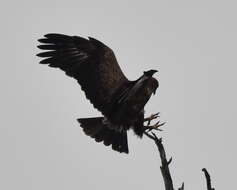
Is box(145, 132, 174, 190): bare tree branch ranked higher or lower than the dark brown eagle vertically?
lower

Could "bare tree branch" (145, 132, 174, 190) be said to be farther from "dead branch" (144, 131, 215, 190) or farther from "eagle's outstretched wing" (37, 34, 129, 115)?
"eagle's outstretched wing" (37, 34, 129, 115)

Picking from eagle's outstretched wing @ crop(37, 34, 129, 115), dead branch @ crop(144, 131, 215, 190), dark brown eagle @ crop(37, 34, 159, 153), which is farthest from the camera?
eagle's outstretched wing @ crop(37, 34, 129, 115)

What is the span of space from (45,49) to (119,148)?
2428mm

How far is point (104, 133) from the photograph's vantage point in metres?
10.1

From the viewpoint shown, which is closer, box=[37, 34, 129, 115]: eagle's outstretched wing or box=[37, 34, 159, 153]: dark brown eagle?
box=[37, 34, 159, 153]: dark brown eagle

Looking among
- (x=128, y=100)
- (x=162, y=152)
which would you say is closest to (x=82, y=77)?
(x=128, y=100)

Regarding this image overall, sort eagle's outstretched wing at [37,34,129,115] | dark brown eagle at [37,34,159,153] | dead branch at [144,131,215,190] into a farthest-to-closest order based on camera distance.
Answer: eagle's outstretched wing at [37,34,129,115]
dark brown eagle at [37,34,159,153]
dead branch at [144,131,215,190]

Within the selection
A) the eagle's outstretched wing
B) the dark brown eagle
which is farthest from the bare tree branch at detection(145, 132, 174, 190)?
the eagle's outstretched wing

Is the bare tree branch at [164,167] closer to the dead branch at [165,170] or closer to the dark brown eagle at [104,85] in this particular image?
the dead branch at [165,170]

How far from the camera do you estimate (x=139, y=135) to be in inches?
358

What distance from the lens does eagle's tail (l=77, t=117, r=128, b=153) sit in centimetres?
988

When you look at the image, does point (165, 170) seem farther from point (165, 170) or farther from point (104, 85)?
point (104, 85)

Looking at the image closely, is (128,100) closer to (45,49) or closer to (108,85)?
(108,85)

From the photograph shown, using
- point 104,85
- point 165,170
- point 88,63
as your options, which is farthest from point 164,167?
point 88,63
